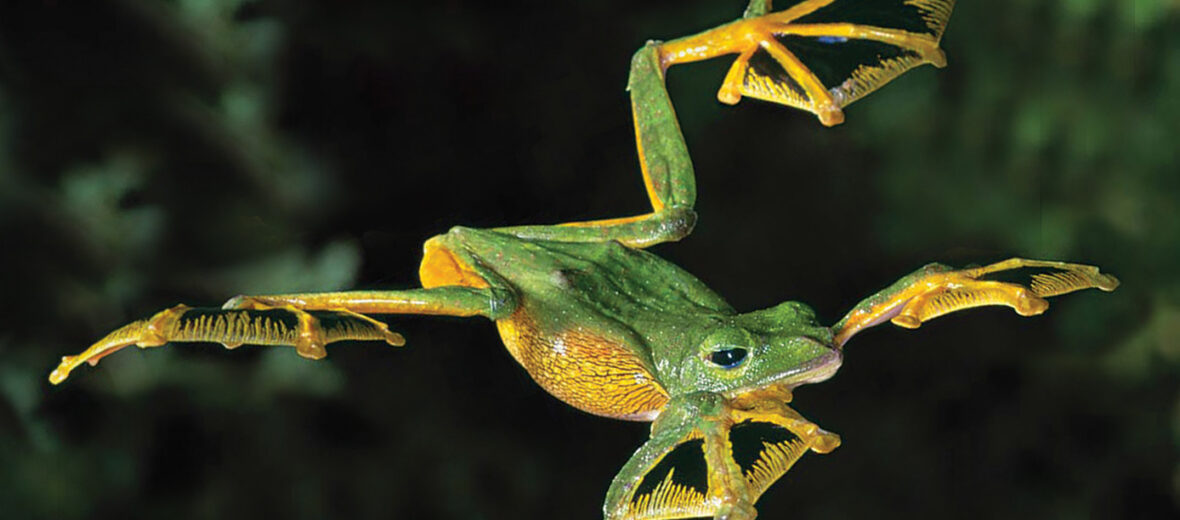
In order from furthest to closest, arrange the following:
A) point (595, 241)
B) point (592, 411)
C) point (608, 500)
Answer: point (595, 241) → point (592, 411) → point (608, 500)

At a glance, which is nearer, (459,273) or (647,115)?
(459,273)

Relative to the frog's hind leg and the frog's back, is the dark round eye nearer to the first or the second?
the frog's back

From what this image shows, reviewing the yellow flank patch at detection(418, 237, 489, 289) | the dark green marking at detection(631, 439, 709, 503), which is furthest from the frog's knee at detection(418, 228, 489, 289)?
the dark green marking at detection(631, 439, 709, 503)

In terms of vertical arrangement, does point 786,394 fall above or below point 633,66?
below

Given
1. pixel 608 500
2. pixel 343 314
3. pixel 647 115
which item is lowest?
pixel 608 500

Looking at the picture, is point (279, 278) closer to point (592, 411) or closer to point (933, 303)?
point (592, 411)

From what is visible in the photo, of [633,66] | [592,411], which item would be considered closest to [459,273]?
[592,411]

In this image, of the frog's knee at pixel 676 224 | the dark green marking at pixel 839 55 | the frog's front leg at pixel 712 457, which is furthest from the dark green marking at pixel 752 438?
the dark green marking at pixel 839 55

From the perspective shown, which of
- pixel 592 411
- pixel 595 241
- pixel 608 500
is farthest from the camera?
pixel 595 241
